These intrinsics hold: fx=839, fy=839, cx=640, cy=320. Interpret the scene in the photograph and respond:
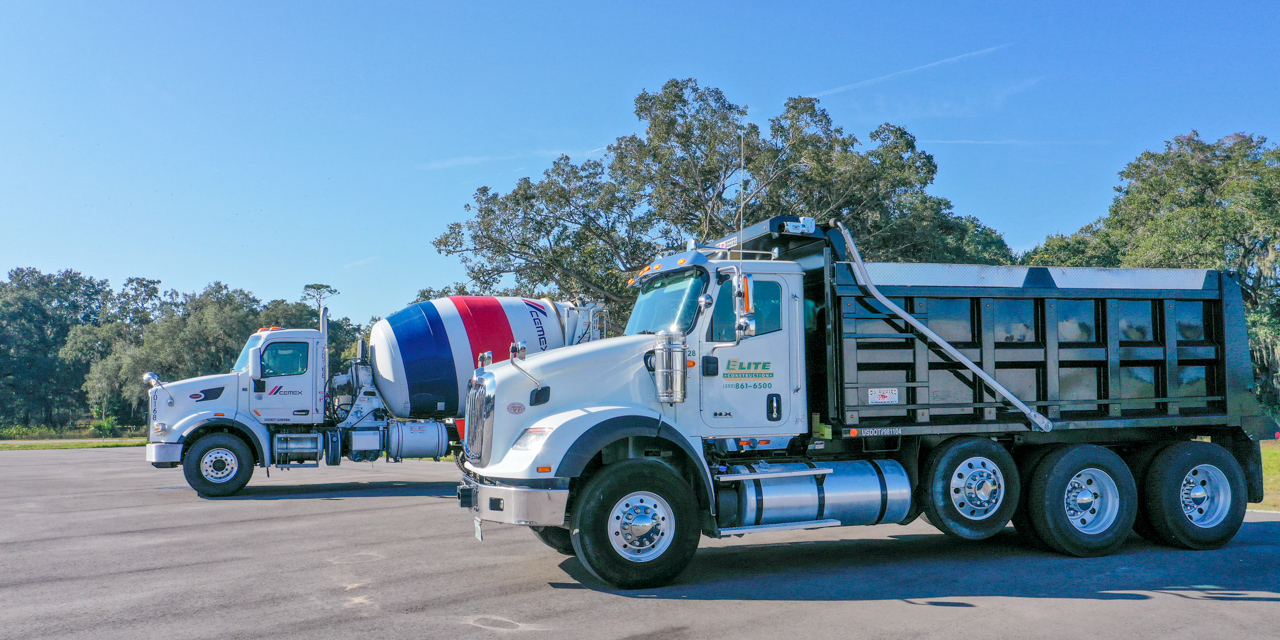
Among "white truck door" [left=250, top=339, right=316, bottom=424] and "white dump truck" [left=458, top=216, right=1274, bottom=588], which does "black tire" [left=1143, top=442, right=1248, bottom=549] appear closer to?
"white dump truck" [left=458, top=216, right=1274, bottom=588]

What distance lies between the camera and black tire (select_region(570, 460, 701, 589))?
686 centimetres

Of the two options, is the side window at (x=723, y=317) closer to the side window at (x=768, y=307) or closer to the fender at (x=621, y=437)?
the side window at (x=768, y=307)

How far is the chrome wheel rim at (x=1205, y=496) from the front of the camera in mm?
8859

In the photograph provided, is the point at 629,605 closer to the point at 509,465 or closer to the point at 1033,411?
the point at 509,465

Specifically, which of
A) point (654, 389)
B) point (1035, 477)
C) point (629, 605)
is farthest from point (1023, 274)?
point (629, 605)

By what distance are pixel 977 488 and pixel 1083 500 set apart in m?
1.23

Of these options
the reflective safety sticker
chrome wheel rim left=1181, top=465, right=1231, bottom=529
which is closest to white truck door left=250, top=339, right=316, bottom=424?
the reflective safety sticker

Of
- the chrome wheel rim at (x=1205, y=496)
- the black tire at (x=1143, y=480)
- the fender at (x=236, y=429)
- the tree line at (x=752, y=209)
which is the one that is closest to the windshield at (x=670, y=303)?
the black tire at (x=1143, y=480)

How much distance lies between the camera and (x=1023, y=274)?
28.3 ft

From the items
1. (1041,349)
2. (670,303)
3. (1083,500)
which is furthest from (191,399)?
(1083,500)

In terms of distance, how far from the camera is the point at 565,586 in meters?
7.17

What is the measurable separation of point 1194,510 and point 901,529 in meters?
3.14

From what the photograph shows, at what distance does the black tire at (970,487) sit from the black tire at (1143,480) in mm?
1715

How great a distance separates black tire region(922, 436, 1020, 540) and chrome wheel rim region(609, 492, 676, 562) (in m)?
Result: 2.82
